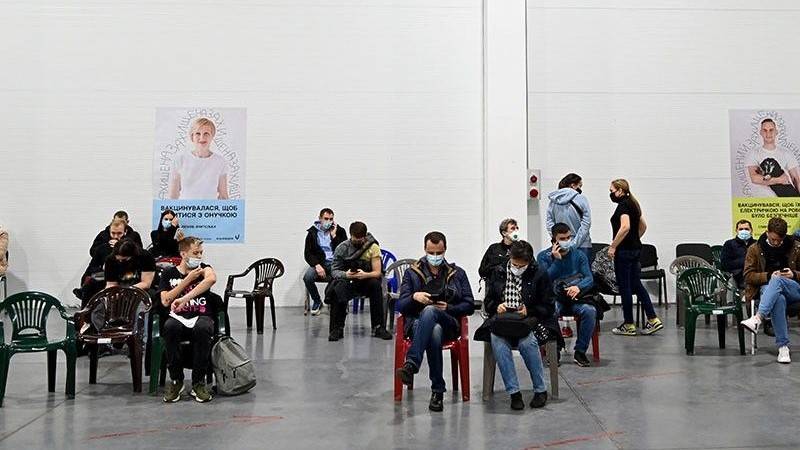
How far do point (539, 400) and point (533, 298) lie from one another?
25.4 inches

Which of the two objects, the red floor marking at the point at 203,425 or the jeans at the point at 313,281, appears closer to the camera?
the red floor marking at the point at 203,425

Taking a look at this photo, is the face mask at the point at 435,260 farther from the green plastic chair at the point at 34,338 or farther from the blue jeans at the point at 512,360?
the green plastic chair at the point at 34,338

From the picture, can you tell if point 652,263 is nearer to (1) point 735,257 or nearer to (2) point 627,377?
(1) point 735,257

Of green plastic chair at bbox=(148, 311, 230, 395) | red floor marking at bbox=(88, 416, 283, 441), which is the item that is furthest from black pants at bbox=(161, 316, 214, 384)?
red floor marking at bbox=(88, 416, 283, 441)

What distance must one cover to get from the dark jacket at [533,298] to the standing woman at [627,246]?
236 cm

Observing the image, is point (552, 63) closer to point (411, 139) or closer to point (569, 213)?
point (411, 139)

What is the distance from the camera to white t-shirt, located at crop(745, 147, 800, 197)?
9.39m

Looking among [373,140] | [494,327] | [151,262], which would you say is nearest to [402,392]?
[494,327]

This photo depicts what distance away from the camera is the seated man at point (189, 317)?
4449 millimetres

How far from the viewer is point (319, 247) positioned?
8469 millimetres

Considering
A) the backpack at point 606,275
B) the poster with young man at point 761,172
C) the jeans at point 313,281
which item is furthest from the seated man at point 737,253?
the jeans at point 313,281

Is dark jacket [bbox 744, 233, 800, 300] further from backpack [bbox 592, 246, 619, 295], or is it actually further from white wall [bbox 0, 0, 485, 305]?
white wall [bbox 0, 0, 485, 305]

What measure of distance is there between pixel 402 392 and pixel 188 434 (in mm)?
1464

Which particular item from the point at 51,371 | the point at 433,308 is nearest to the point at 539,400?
the point at 433,308
